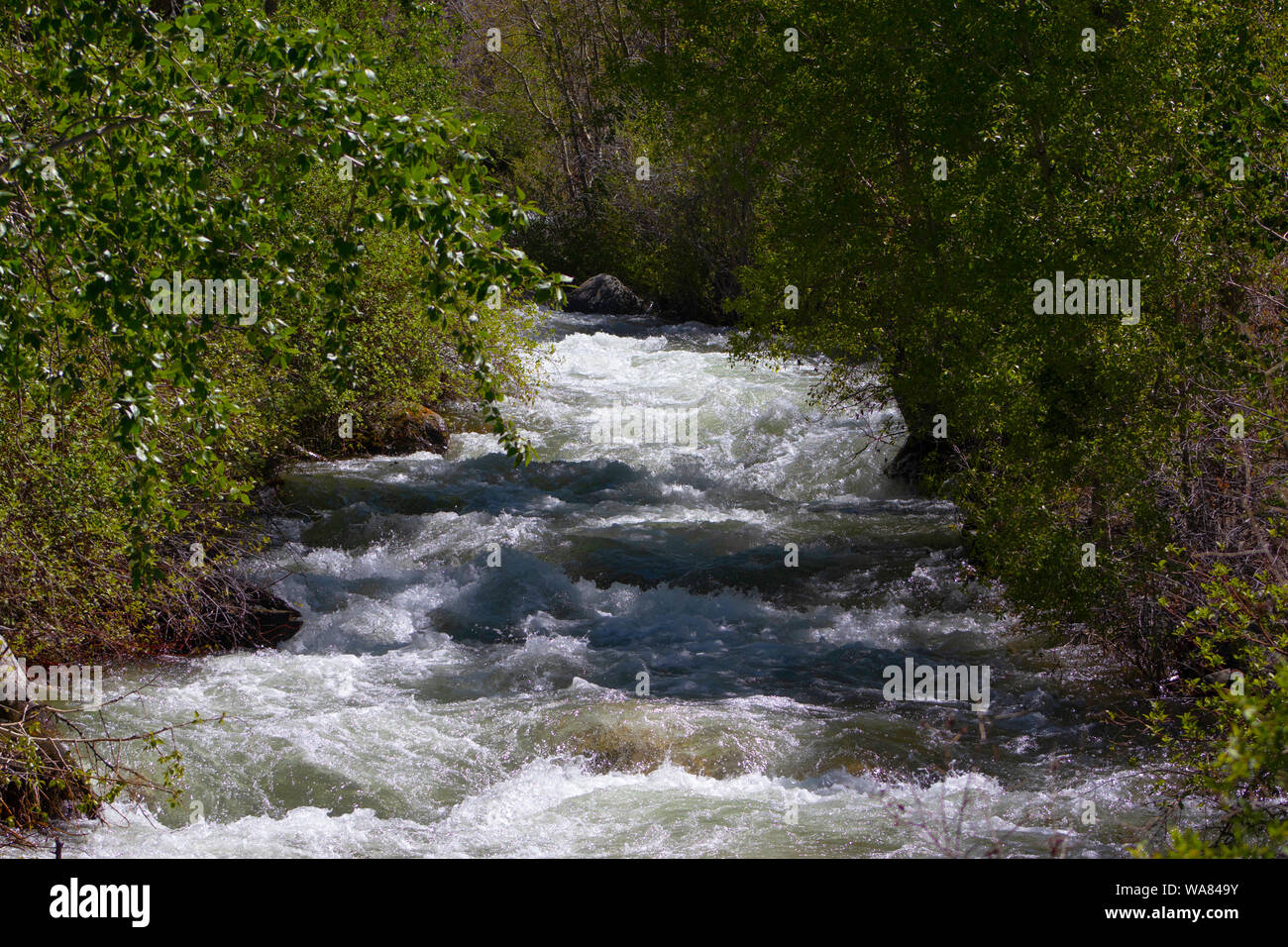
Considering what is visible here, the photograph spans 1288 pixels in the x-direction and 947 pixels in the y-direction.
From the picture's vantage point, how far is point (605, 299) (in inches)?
1190

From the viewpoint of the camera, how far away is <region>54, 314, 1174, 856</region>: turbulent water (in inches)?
290

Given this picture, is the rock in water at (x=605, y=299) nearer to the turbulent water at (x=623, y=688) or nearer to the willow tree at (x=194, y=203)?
the turbulent water at (x=623, y=688)

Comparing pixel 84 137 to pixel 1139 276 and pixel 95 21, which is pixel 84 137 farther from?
pixel 1139 276

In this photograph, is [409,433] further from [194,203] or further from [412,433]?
[194,203]

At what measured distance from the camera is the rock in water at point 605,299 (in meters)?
30.1

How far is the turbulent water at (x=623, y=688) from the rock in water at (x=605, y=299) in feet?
42.7

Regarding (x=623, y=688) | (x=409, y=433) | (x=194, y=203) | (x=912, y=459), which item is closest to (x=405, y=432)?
(x=409, y=433)

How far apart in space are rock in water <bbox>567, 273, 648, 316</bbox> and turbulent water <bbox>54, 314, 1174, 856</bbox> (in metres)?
13.0

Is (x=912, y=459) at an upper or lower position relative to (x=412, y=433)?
lower

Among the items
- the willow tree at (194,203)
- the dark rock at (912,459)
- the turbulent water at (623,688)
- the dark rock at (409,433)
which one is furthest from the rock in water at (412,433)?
the willow tree at (194,203)

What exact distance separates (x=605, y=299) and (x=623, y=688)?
834 inches

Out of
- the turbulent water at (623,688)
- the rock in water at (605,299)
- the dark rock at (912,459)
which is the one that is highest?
the rock in water at (605,299)

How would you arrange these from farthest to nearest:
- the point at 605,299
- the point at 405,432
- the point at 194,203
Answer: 1. the point at 605,299
2. the point at 405,432
3. the point at 194,203

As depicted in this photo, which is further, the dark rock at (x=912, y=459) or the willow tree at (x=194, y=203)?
the dark rock at (x=912, y=459)
